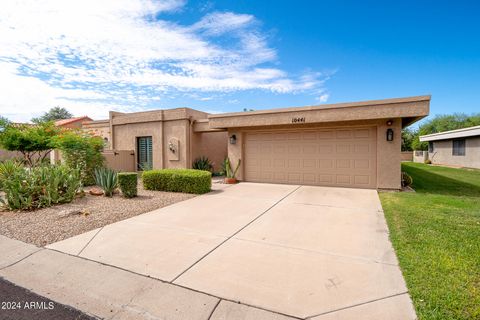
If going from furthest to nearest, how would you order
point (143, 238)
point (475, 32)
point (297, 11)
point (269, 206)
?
point (475, 32), point (297, 11), point (269, 206), point (143, 238)

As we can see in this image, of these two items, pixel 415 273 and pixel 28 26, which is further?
pixel 28 26

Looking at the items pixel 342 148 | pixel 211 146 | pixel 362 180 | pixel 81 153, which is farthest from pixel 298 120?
pixel 81 153

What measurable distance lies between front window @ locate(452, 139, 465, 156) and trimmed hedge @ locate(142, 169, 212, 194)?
22.7 m

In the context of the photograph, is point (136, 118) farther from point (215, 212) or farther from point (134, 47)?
point (215, 212)

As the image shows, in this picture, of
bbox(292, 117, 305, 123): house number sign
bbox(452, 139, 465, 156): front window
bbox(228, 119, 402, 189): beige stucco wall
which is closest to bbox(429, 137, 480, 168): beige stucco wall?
bbox(452, 139, 465, 156): front window

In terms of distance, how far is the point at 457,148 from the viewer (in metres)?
20.8

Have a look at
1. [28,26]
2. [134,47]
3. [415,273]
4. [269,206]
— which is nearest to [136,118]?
[134,47]

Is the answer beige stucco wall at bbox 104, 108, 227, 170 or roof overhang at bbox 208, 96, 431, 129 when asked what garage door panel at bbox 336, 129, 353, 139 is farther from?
beige stucco wall at bbox 104, 108, 227, 170

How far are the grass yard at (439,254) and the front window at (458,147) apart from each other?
1816 centimetres

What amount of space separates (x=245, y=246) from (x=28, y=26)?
9.07 m

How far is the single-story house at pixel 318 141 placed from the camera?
343 inches

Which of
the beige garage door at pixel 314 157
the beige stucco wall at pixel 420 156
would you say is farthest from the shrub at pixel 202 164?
the beige stucco wall at pixel 420 156

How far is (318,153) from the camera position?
10.2 meters

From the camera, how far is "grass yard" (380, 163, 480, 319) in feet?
7.64
